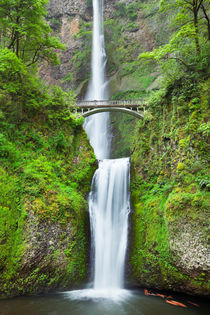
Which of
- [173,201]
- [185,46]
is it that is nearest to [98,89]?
[185,46]

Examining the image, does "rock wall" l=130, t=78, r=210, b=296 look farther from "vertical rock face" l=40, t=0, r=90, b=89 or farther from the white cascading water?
"vertical rock face" l=40, t=0, r=90, b=89

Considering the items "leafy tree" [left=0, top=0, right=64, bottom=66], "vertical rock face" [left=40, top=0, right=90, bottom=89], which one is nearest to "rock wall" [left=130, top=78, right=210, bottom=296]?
"leafy tree" [left=0, top=0, right=64, bottom=66]

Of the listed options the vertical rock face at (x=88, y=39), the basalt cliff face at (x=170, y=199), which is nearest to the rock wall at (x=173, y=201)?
the basalt cliff face at (x=170, y=199)

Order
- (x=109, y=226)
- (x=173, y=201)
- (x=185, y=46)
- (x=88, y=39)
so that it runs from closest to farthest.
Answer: (x=173, y=201)
(x=185, y=46)
(x=109, y=226)
(x=88, y=39)

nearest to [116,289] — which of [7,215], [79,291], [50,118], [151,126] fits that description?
[79,291]

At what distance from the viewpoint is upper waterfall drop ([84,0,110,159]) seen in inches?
1004

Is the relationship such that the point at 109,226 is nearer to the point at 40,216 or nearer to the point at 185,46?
the point at 40,216

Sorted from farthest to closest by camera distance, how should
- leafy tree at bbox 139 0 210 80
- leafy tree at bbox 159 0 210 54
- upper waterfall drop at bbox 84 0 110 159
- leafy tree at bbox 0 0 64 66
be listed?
upper waterfall drop at bbox 84 0 110 159
leafy tree at bbox 0 0 64 66
leafy tree at bbox 159 0 210 54
leafy tree at bbox 139 0 210 80

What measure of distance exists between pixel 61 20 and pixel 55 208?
3818 centimetres

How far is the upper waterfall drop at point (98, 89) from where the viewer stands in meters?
25.5

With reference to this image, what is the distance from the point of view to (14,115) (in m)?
11.5

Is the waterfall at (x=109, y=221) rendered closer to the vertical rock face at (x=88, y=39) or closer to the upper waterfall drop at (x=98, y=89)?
the upper waterfall drop at (x=98, y=89)

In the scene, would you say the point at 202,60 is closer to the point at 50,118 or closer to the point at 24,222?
the point at 50,118

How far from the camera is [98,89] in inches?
1123
